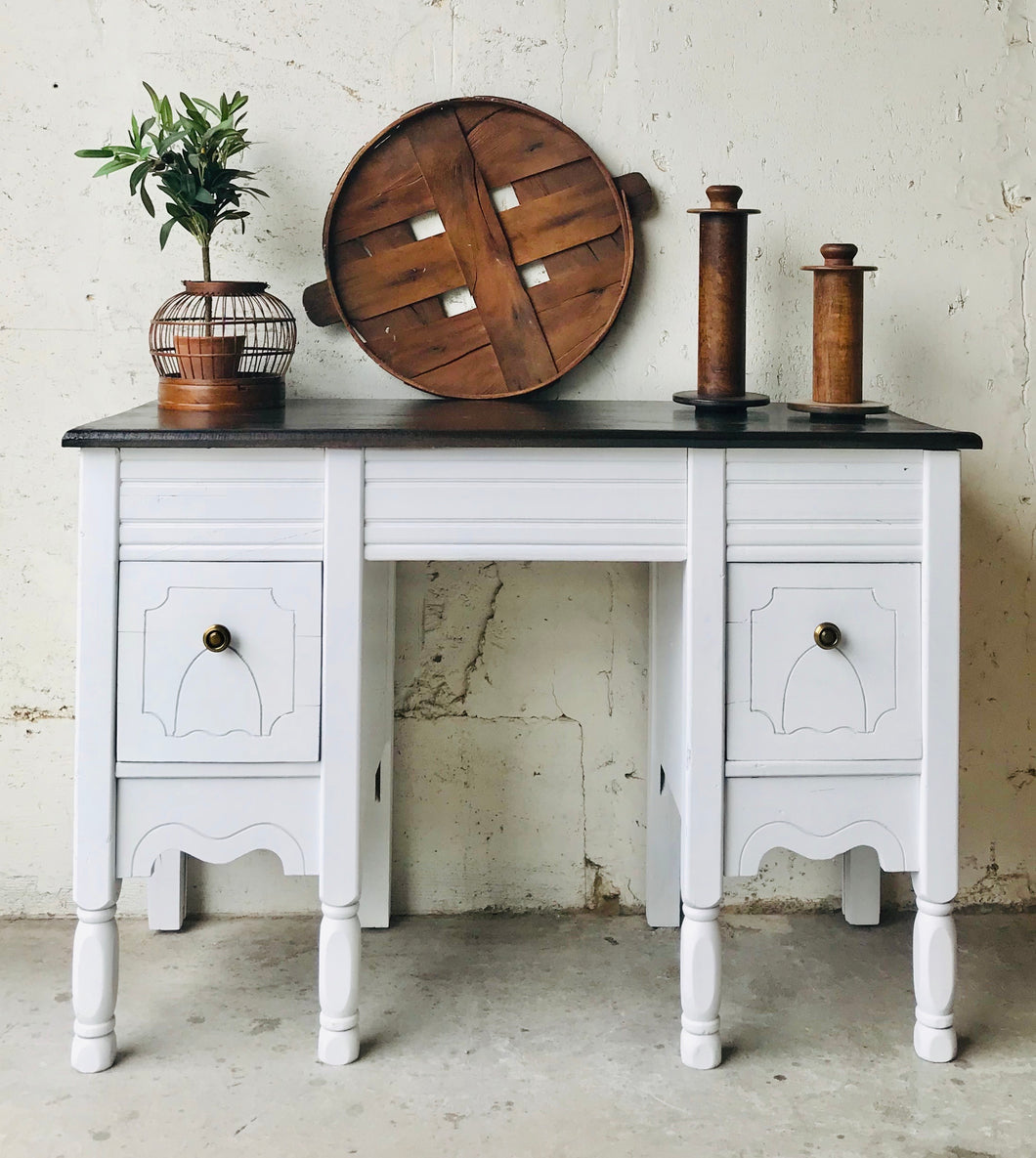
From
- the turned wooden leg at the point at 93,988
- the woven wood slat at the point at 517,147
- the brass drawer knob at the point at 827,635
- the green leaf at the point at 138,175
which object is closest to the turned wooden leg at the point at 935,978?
the brass drawer knob at the point at 827,635

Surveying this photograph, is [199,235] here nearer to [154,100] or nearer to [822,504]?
[154,100]

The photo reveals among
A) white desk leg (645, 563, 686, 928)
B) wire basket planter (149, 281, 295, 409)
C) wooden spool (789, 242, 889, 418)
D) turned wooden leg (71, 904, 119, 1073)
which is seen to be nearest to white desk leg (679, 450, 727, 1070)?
white desk leg (645, 563, 686, 928)

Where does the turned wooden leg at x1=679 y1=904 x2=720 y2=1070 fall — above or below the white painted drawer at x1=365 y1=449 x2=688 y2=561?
below

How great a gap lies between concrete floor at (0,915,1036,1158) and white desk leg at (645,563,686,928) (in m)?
0.07

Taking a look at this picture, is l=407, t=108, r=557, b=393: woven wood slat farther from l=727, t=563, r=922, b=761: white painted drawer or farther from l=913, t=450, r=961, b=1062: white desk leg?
l=913, t=450, r=961, b=1062: white desk leg

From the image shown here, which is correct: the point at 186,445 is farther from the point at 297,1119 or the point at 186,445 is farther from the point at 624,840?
the point at 624,840

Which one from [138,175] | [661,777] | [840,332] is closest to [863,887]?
[661,777]

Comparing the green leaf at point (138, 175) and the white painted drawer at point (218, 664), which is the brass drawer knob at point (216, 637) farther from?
the green leaf at point (138, 175)

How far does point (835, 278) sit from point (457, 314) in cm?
73

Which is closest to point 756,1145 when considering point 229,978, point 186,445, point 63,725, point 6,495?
point 229,978

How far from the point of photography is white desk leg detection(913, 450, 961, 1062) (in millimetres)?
1953

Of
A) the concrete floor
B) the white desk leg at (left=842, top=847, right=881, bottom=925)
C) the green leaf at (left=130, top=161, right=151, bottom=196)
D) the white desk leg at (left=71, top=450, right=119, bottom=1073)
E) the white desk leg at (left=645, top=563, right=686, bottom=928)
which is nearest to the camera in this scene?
the concrete floor

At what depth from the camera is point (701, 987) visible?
1979 mm

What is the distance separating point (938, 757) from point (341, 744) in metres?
0.95
